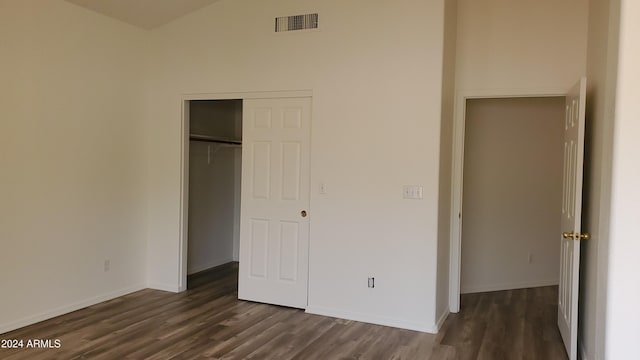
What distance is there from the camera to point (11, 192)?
4027 millimetres

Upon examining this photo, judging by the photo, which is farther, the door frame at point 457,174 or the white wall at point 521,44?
the door frame at point 457,174

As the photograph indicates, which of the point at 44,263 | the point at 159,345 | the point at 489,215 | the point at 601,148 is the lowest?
the point at 159,345

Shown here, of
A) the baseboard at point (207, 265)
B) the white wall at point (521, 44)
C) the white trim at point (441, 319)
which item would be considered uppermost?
the white wall at point (521, 44)

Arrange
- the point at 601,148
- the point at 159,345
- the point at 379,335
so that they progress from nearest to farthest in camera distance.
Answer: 1. the point at 601,148
2. the point at 159,345
3. the point at 379,335

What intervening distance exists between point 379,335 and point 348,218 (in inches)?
41.6

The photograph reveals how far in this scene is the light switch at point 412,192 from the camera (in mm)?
4289

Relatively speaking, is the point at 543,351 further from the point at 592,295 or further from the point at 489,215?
the point at 489,215

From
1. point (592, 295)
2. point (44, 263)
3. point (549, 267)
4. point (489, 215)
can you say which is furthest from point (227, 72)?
point (549, 267)

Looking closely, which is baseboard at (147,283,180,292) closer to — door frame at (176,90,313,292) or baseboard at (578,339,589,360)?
door frame at (176,90,313,292)

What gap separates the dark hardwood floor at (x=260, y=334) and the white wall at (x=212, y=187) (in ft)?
4.31

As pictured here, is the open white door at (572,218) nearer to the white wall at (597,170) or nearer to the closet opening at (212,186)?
the white wall at (597,170)

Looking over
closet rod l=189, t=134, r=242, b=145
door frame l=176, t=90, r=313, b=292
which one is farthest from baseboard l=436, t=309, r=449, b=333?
closet rod l=189, t=134, r=242, b=145

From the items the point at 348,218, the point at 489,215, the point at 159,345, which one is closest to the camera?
the point at 159,345

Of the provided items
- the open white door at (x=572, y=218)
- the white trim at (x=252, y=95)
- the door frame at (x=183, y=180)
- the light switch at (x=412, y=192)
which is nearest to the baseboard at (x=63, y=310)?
the door frame at (x=183, y=180)
